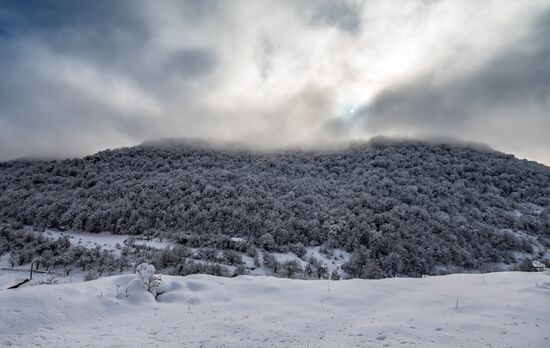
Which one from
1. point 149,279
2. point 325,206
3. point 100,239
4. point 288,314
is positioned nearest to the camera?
point 288,314

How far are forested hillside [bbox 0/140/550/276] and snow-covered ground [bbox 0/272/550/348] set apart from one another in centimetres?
3580

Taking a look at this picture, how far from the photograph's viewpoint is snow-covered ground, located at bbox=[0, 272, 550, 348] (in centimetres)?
881

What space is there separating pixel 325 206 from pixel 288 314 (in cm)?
6251

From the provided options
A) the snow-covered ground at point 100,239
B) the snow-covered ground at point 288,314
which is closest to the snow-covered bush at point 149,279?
the snow-covered ground at point 288,314

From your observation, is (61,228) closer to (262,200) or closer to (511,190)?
(262,200)

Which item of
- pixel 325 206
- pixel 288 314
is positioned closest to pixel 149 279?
pixel 288 314

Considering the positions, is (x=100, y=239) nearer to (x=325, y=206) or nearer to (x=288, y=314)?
(x=325, y=206)

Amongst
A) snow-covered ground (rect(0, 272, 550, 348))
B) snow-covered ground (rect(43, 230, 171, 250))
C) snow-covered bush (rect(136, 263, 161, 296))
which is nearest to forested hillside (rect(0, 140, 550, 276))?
snow-covered ground (rect(43, 230, 171, 250))

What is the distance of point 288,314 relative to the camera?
1115 cm

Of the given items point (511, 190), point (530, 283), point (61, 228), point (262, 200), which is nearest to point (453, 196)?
point (511, 190)

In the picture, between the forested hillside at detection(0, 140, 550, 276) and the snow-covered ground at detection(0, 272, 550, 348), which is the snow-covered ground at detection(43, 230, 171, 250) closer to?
the forested hillside at detection(0, 140, 550, 276)

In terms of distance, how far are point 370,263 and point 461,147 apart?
121 metres

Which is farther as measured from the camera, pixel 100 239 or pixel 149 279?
pixel 100 239

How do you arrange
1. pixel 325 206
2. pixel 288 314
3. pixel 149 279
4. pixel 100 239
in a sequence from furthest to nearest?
pixel 325 206 < pixel 100 239 < pixel 149 279 < pixel 288 314
